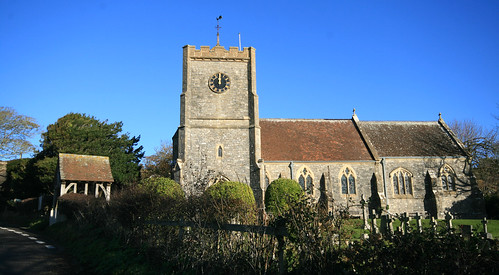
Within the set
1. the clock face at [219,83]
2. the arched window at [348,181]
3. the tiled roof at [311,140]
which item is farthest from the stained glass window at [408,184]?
the clock face at [219,83]

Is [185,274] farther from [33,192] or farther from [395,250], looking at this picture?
[33,192]

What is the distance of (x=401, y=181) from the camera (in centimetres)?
2950

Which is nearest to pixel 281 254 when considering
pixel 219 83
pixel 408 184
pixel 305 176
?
A: pixel 219 83

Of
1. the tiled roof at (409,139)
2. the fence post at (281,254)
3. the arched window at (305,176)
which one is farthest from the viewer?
the tiled roof at (409,139)

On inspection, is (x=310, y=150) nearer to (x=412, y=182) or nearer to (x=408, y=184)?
(x=408, y=184)

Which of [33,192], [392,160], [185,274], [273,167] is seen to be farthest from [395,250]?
[33,192]

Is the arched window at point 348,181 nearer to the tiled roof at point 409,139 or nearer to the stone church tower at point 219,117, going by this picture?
the tiled roof at point 409,139

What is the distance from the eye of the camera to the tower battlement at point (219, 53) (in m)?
26.8

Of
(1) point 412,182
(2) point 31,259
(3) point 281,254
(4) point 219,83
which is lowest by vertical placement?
(2) point 31,259

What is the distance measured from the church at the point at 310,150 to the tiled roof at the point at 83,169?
5.18m

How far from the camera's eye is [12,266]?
33.9 ft

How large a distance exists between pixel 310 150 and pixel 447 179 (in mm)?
11506

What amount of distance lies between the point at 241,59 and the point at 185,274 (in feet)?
69.7

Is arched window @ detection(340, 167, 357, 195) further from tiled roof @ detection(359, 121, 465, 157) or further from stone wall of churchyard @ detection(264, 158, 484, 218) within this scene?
tiled roof @ detection(359, 121, 465, 157)
